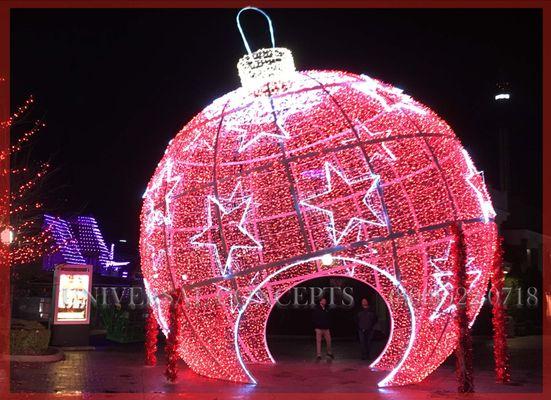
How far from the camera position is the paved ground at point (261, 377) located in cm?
1101

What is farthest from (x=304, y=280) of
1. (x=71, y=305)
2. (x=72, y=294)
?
(x=71, y=305)

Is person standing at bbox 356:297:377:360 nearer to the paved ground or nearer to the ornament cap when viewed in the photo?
the paved ground

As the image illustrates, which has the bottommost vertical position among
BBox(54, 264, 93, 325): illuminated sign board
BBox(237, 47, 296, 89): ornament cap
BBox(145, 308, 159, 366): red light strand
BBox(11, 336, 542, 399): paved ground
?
BBox(11, 336, 542, 399): paved ground

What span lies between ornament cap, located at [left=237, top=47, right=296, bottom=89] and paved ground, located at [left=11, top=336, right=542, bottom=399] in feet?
17.0

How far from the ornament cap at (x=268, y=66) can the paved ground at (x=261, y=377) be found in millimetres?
5173

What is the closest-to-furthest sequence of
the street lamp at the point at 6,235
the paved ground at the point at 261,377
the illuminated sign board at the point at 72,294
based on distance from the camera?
the paved ground at the point at 261,377, the street lamp at the point at 6,235, the illuminated sign board at the point at 72,294

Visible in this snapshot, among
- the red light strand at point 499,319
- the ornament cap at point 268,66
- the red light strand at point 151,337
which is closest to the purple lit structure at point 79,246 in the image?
the red light strand at point 151,337

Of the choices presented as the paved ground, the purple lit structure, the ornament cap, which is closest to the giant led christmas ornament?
the ornament cap

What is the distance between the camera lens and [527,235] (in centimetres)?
3547

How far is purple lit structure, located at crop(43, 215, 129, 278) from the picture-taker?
26.5 metres

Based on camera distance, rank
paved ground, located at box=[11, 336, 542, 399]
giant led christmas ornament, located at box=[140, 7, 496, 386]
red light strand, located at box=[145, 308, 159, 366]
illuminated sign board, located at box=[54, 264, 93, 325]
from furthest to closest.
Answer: illuminated sign board, located at box=[54, 264, 93, 325], red light strand, located at box=[145, 308, 159, 366], giant led christmas ornament, located at box=[140, 7, 496, 386], paved ground, located at box=[11, 336, 542, 399]

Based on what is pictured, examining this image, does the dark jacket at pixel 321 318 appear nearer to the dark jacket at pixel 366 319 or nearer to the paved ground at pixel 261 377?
the paved ground at pixel 261 377

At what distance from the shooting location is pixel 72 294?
18.4 meters

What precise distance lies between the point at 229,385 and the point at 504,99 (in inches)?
1328
